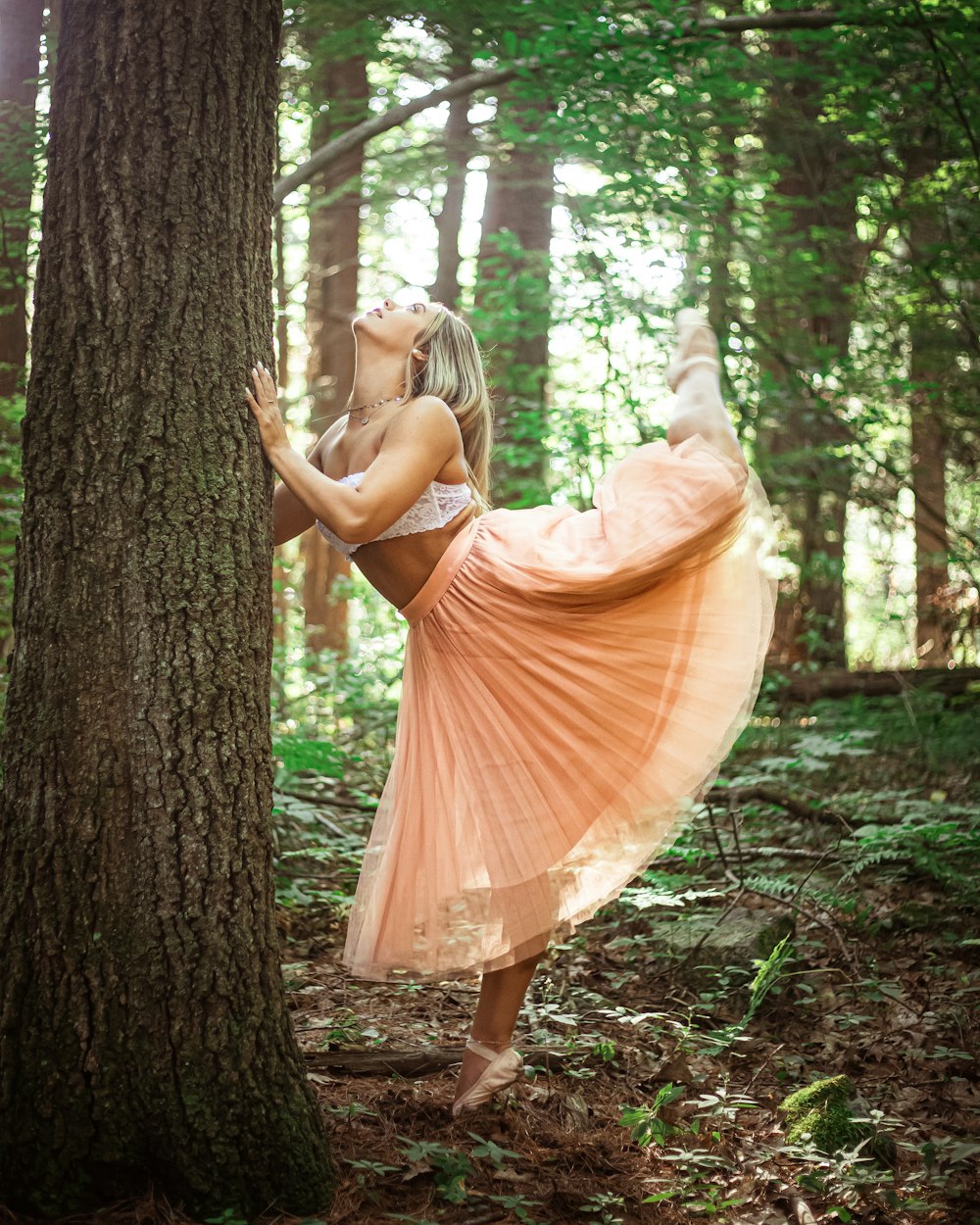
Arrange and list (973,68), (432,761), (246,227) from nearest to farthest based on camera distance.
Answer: (246,227), (432,761), (973,68)

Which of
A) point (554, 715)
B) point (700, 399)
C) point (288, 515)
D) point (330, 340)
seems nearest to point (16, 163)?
point (288, 515)

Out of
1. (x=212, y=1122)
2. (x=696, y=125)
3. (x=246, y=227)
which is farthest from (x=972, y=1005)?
(x=696, y=125)

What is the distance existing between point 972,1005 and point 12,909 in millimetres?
3245

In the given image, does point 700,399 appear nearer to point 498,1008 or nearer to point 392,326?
point 392,326

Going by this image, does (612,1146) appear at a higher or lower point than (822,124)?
lower

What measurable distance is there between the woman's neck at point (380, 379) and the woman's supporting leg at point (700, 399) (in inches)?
33.9

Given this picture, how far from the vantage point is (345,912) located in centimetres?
452

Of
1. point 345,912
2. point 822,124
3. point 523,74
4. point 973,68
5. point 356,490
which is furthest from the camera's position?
point 822,124

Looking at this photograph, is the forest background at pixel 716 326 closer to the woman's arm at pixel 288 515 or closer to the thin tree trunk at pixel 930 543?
the thin tree trunk at pixel 930 543

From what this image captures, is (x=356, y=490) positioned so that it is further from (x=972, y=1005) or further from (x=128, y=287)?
(x=972, y=1005)

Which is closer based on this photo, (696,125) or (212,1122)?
(212,1122)

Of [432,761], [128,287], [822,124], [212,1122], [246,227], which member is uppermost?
[822,124]

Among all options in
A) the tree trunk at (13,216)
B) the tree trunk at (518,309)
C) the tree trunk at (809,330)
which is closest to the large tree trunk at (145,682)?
the tree trunk at (13,216)

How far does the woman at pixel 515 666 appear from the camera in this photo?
9.52ft
